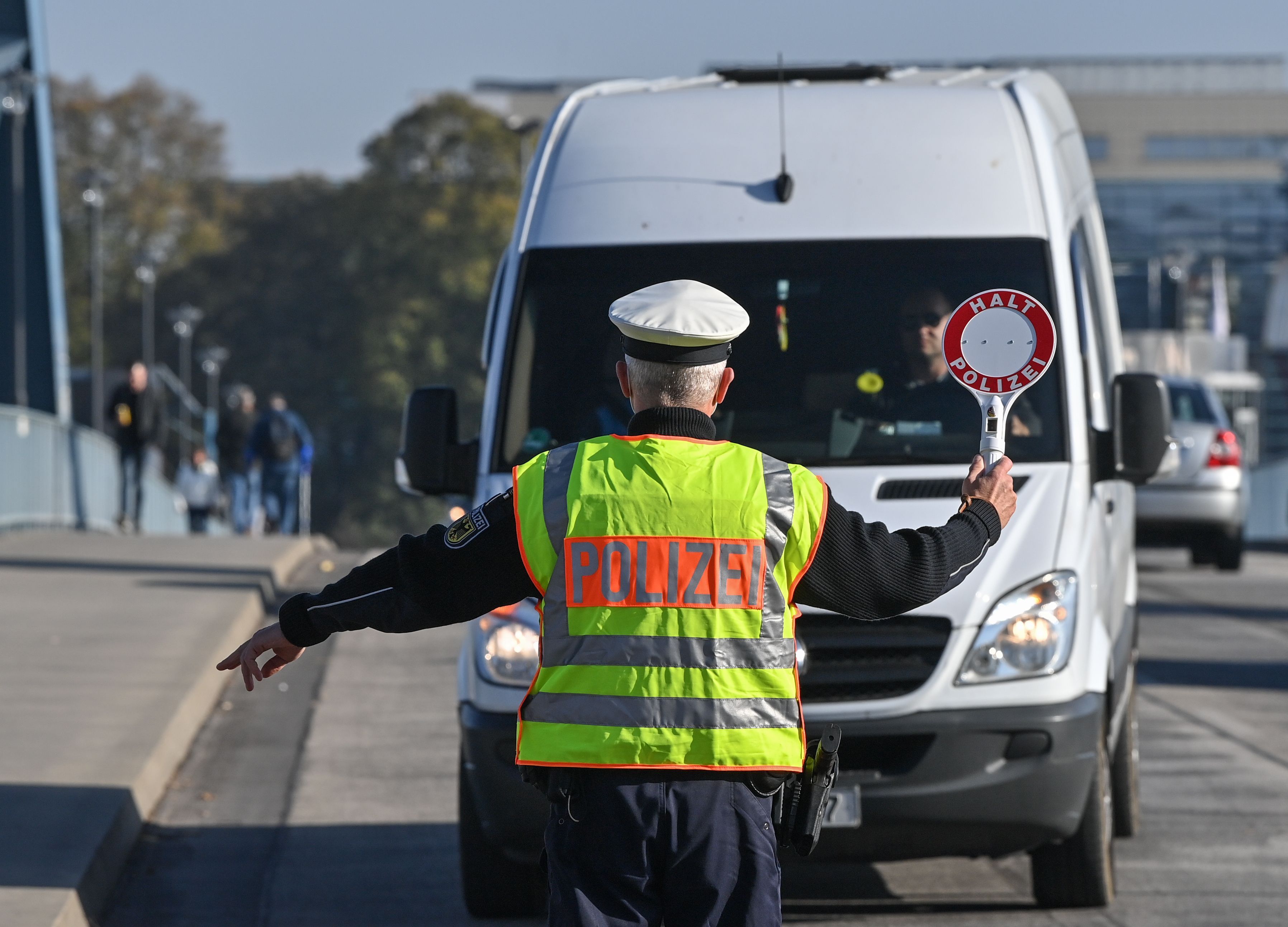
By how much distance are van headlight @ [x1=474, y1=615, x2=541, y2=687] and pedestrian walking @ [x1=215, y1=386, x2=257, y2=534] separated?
1759cm

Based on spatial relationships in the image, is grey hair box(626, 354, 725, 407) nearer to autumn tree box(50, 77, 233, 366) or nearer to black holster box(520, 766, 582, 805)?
black holster box(520, 766, 582, 805)

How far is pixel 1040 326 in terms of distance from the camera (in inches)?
154

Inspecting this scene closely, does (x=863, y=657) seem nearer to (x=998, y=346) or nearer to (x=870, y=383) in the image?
(x=870, y=383)

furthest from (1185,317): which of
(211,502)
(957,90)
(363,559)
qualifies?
(957,90)

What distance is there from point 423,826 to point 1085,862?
9.13 feet

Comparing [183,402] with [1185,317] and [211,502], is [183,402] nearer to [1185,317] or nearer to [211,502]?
[211,502]

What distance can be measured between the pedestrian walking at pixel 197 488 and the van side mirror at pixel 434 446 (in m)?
19.2

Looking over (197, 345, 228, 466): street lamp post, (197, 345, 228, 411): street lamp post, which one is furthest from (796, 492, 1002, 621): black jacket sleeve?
(197, 345, 228, 411): street lamp post

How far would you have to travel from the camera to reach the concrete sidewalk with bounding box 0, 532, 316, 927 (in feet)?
22.0

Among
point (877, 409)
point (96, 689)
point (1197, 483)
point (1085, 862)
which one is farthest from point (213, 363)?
point (1085, 862)

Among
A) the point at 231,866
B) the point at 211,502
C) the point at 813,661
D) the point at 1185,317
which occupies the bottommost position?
the point at 1185,317

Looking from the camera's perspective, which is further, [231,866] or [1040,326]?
[231,866]

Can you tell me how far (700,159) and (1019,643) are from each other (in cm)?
203

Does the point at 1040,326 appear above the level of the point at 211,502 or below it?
above
